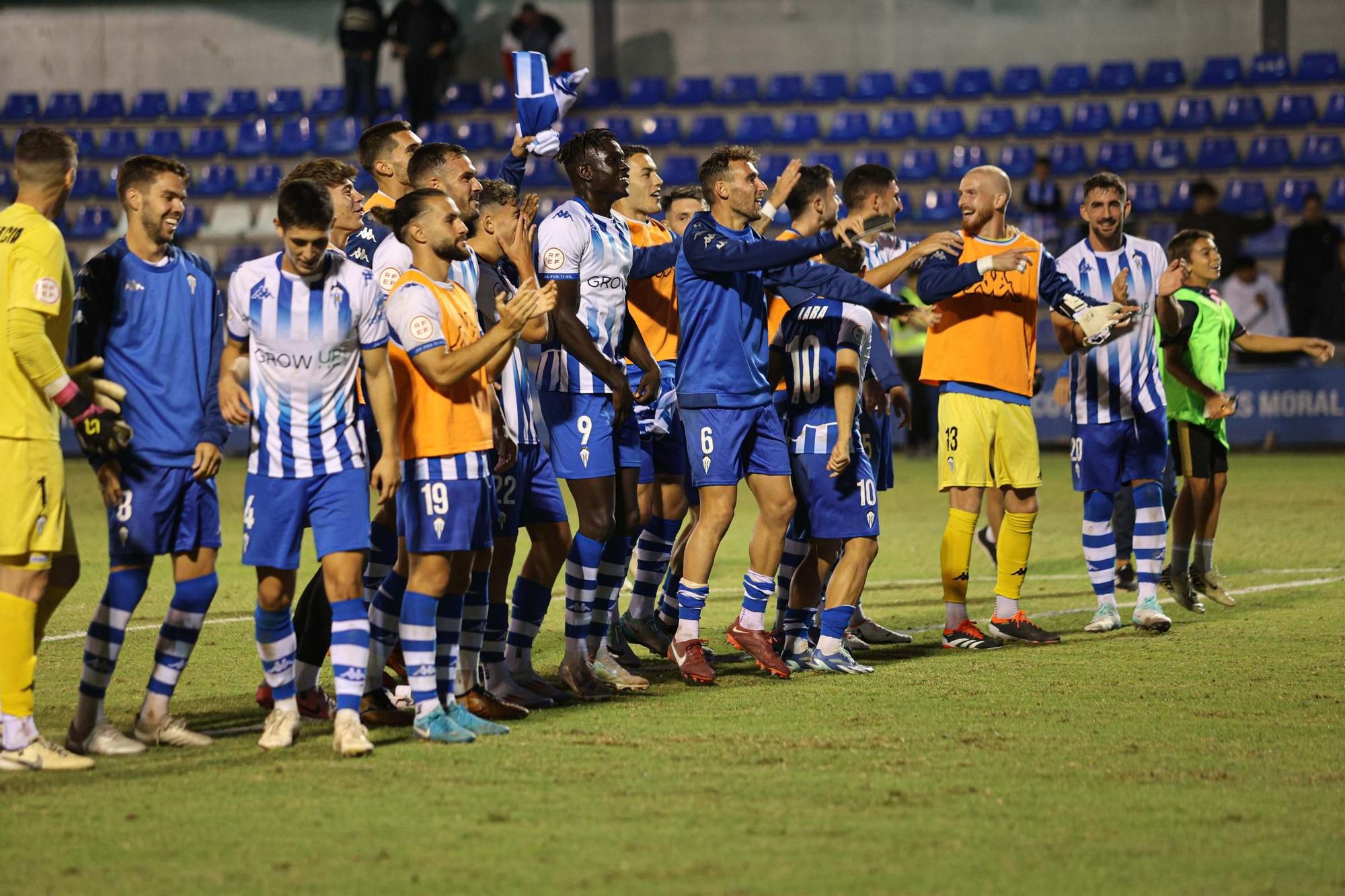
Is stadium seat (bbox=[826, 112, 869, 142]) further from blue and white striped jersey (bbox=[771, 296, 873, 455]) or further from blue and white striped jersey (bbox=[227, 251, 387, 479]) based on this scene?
blue and white striped jersey (bbox=[227, 251, 387, 479])

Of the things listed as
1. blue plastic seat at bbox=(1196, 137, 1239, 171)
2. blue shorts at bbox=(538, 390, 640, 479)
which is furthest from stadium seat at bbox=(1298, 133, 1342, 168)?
blue shorts at bbox=(538, 390, 640, 479)

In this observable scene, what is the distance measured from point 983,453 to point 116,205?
20.8 metres

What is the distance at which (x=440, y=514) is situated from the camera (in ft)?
18.6

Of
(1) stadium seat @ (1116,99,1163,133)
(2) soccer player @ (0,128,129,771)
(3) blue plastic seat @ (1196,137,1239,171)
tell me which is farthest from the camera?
(1) stadium seat @ (1116,99,1163,133)

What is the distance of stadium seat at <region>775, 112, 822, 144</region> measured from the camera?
23.6 meters

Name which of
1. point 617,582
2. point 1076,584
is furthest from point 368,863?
point 1076,584

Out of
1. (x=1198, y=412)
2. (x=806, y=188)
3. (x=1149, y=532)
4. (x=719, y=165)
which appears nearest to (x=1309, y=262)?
(x=1198, y=412)

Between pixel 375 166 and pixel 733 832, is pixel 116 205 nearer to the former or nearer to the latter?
pixel 375 166

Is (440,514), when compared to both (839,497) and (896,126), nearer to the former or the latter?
(839,497)

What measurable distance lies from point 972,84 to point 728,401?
18.0m

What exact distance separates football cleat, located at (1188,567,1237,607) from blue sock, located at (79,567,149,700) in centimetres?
588

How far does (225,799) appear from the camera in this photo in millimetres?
4891

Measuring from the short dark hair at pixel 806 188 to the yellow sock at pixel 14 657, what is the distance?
11.7 feet

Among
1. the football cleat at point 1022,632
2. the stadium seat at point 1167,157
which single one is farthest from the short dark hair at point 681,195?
the stadium seat at point 1167,157
